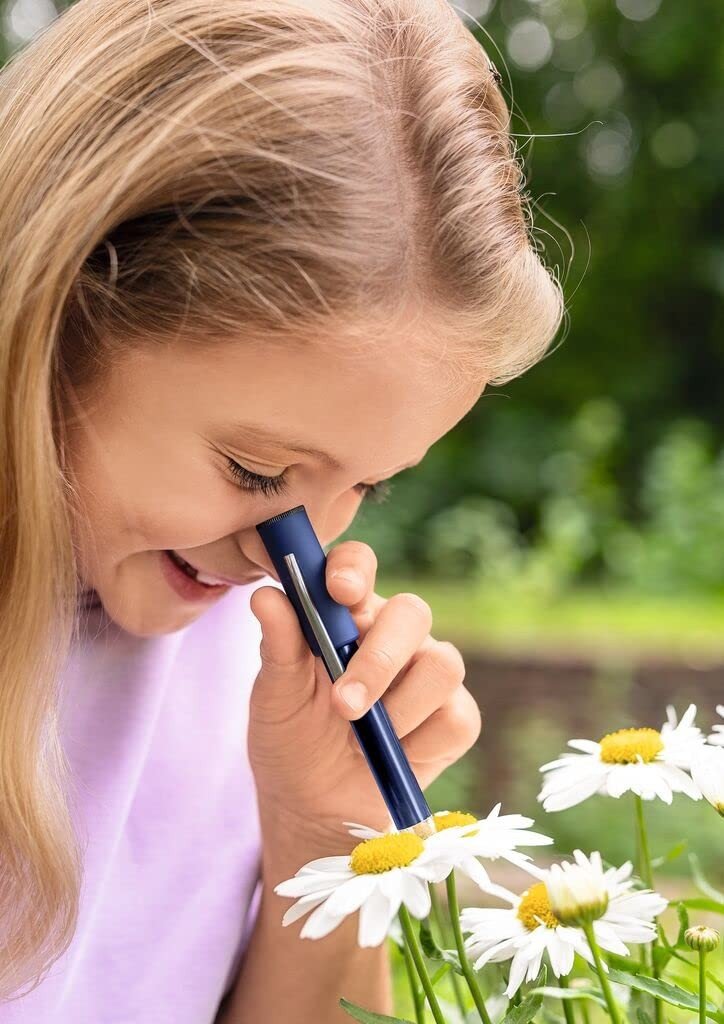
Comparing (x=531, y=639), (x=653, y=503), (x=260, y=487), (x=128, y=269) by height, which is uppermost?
(x=128, y=269)

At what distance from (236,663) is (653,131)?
5.02 metres

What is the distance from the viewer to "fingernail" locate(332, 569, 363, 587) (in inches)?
23.9

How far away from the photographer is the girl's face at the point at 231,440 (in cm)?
57

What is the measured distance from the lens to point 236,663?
88cm

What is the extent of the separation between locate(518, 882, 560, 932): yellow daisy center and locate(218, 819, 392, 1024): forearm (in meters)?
0.25

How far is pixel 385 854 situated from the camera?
424 millimetres

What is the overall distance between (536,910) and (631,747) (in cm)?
10

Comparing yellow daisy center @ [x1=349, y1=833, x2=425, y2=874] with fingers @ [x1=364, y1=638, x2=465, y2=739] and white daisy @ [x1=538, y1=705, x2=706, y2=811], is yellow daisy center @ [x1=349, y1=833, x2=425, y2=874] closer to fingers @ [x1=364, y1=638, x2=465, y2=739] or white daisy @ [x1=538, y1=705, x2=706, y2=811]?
white daisy @ [x1=538, y1=705, x2=706, y2=811]

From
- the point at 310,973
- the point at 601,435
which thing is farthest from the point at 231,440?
the point at 601,435

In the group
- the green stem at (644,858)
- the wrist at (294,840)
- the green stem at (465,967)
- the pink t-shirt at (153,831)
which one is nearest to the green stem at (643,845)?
the green stem at (644,858)

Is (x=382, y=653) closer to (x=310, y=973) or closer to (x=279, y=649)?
(x=279, y=649)

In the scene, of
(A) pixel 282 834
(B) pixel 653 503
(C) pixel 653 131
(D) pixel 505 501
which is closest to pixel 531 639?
(B) pixel 653 503

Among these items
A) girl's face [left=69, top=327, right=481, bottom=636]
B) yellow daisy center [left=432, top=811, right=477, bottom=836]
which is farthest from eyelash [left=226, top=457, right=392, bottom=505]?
yellow daisy center [left=432, top=811, right=477, bottom=836]

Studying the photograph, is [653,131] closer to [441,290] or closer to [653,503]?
[653,503]
